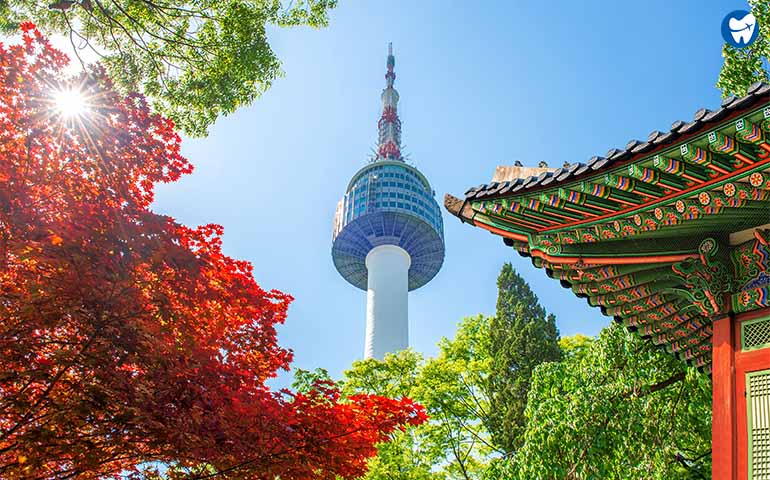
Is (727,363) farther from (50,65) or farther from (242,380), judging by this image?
(50,65)

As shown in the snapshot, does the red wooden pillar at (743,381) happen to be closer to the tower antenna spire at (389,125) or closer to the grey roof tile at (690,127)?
the grey roof tile at (690,127)

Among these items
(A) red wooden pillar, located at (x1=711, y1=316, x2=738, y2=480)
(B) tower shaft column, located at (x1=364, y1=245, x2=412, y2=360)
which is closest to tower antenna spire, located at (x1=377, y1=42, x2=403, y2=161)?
(B) tower shaft column, located at (x1=364, y1=245, x2=412, y2=360)

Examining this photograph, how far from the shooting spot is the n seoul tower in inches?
2365

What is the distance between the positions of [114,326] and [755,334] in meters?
5.13

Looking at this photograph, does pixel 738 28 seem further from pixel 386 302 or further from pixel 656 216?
pixel 386 302

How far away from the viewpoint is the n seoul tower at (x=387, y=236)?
6006cm

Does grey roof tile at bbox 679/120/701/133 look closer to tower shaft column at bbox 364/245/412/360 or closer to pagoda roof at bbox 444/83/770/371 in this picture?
pagoda roof at bbox 444/83/770/371

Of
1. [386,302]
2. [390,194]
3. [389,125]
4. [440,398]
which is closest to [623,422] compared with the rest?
[440,398]

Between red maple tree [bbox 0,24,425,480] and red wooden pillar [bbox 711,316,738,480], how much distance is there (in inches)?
158

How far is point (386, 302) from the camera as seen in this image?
199 ft

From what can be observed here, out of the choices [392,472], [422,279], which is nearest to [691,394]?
[392,472]

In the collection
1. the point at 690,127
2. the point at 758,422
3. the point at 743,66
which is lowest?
the point at 758,422

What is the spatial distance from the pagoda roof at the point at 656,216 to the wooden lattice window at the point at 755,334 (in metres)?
0.20

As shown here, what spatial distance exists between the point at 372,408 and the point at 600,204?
4103mm
